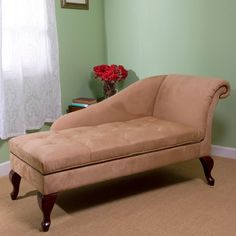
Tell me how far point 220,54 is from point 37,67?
1521mm

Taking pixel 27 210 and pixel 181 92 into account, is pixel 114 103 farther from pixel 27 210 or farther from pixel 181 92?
pixel 27 210

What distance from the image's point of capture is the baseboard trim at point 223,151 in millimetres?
3223

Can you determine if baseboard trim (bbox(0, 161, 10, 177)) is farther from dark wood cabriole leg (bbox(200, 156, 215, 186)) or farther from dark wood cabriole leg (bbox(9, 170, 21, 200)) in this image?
dark wood cabriole leg (bbox(200, 156, 215, 186))

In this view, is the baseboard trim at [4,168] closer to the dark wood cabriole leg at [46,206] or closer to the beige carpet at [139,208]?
the beige carpet at [139,208]

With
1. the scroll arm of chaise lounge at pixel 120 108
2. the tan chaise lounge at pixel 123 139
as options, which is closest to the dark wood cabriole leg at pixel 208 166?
the tan chaise lounge at pixel 123 139

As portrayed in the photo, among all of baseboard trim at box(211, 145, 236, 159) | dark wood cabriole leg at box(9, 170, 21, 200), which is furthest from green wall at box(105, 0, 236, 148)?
dark wood cabriole leg at box(9, 170, 21, 200)

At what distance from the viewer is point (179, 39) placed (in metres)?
3.33

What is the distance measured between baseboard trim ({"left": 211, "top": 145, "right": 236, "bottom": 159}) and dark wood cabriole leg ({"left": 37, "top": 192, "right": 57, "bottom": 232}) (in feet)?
5.69

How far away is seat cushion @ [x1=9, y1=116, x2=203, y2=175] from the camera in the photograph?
6.90 feet

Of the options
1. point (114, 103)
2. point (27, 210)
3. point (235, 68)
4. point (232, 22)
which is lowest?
point (27, 210)

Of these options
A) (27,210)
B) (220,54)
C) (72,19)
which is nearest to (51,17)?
(72,19)

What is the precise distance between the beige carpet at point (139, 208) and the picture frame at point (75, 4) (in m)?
1.61

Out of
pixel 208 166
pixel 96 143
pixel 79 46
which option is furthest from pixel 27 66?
pixel 208 166

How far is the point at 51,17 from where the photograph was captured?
10.6ft
